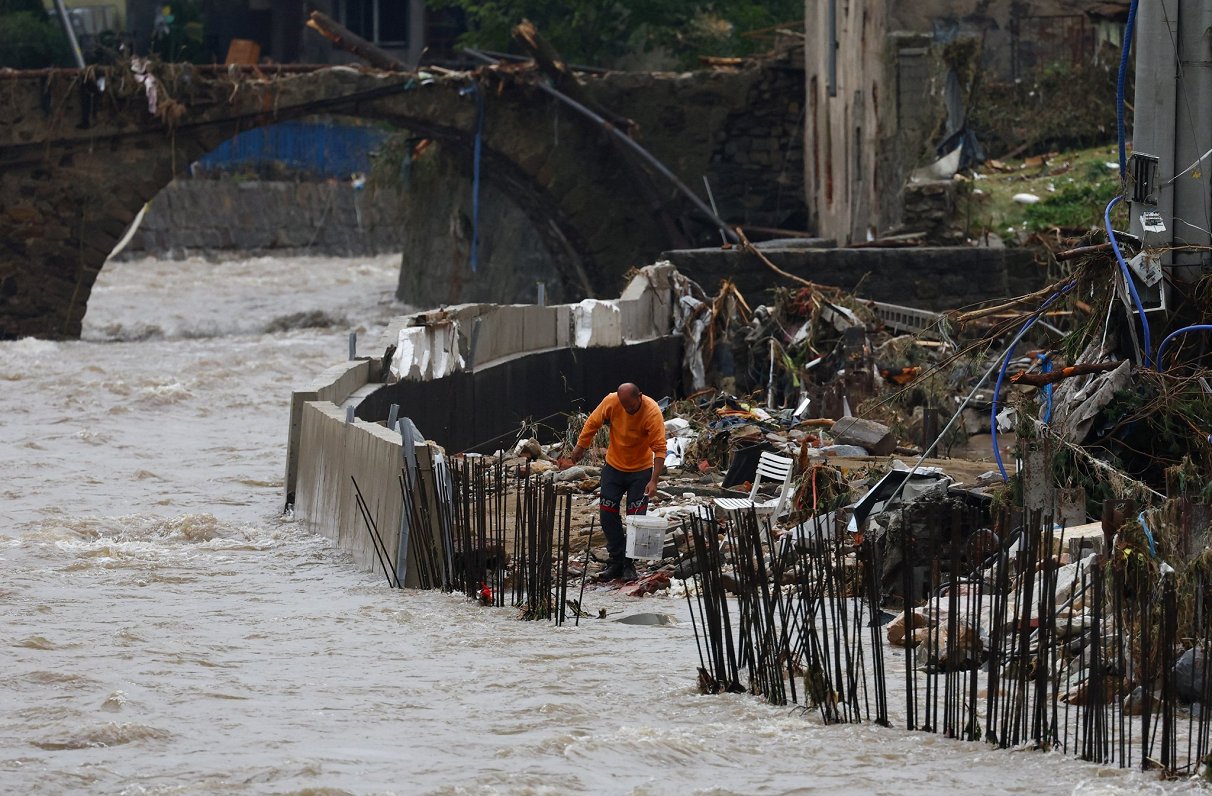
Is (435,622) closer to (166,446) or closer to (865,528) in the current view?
(865,528)

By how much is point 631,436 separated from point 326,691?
11.5 ft

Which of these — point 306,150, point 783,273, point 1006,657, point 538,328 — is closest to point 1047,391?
point 1006,657

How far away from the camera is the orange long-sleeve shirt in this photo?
1159cm

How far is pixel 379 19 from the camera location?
1957 inches

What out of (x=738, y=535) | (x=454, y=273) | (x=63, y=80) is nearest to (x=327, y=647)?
(x=738, y=535)

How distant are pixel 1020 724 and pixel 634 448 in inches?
174

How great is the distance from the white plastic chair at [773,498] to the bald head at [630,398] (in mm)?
771

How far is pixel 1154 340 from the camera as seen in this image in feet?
39.5

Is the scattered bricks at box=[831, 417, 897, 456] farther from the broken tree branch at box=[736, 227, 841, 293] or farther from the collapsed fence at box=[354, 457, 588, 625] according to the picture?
the broken tree branch at box=[736, 227, 841, 293]

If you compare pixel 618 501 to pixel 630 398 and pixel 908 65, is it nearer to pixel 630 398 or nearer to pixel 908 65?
pixel 630 398

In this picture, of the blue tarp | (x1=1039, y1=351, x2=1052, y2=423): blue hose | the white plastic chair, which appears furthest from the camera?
the blue tarp

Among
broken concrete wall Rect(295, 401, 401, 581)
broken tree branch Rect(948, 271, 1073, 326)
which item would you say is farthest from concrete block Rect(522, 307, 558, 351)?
broken tree branch Rect(948, 271, 1073, 326)

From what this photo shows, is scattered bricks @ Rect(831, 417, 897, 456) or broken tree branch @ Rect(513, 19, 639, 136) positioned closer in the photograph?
scattered bricks @ Rect(831, 417, 897, 456)

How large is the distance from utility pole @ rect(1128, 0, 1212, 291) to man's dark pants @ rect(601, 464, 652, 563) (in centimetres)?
369
